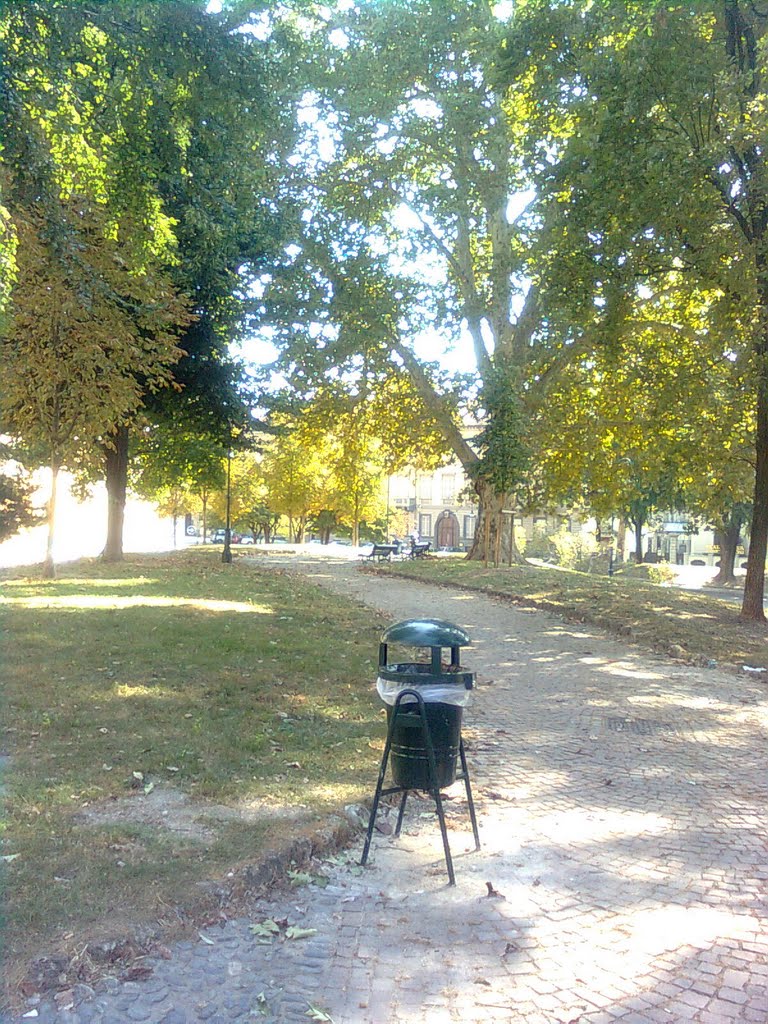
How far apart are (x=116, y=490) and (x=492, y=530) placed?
12.0 metres

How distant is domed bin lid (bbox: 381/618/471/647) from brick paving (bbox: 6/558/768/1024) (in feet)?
4.02

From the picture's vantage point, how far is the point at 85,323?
10516mm

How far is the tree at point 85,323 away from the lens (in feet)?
29.8

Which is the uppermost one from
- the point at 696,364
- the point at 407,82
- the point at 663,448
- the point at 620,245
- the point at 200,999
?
the point at 407,82

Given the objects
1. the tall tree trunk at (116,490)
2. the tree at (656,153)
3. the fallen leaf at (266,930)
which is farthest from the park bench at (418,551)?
the fallen leaf at (266,930)

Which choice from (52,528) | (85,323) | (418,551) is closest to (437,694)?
(85,323)

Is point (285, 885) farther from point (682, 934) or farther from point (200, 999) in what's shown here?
point (682, 934)

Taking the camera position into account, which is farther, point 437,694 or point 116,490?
point 116,490

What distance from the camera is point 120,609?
1241 centimetres

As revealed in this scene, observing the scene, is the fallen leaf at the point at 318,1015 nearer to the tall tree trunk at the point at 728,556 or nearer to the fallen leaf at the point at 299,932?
the fallen leaf at the point at 299,932

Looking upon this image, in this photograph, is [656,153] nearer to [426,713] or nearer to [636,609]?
[636,609]

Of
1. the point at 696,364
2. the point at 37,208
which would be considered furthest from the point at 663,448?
the point at 37,208

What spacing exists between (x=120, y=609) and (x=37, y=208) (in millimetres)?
6149

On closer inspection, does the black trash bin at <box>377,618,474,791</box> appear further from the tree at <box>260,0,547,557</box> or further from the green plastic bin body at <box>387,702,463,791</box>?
the tree at <box>260,0,547,557</box>
